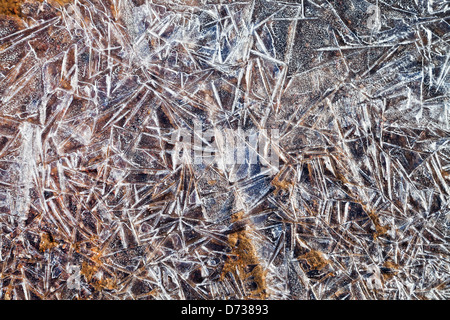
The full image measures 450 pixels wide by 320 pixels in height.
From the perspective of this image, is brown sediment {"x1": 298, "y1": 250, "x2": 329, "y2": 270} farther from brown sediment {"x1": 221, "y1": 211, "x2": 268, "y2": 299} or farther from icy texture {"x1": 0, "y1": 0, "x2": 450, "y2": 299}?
brown sediment {"x1": 221, "y1": 211, "x2": 268, "y2": 299}

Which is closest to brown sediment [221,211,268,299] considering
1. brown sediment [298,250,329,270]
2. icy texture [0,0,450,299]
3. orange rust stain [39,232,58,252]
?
icy texture [0,0,450,299]

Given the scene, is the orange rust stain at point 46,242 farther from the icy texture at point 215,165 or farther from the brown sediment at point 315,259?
the brown sediment at point 315,259

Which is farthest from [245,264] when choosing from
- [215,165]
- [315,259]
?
[215,165]

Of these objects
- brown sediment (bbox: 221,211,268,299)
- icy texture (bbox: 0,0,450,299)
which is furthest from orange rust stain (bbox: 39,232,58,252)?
brown sediment (bbox: 221,211,268,299)

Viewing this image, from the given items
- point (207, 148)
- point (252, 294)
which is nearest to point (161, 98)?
point (207, 148)

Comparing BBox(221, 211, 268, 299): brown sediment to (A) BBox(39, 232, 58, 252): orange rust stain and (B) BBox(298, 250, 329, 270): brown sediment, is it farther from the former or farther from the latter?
(A) BBox(39, 232, 58, 252): orange rust stain

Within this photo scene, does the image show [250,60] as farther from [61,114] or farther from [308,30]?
[61,114]

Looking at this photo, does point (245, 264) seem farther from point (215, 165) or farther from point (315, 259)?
point (215, 165)

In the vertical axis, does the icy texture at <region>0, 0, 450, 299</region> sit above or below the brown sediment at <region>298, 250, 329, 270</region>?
above
